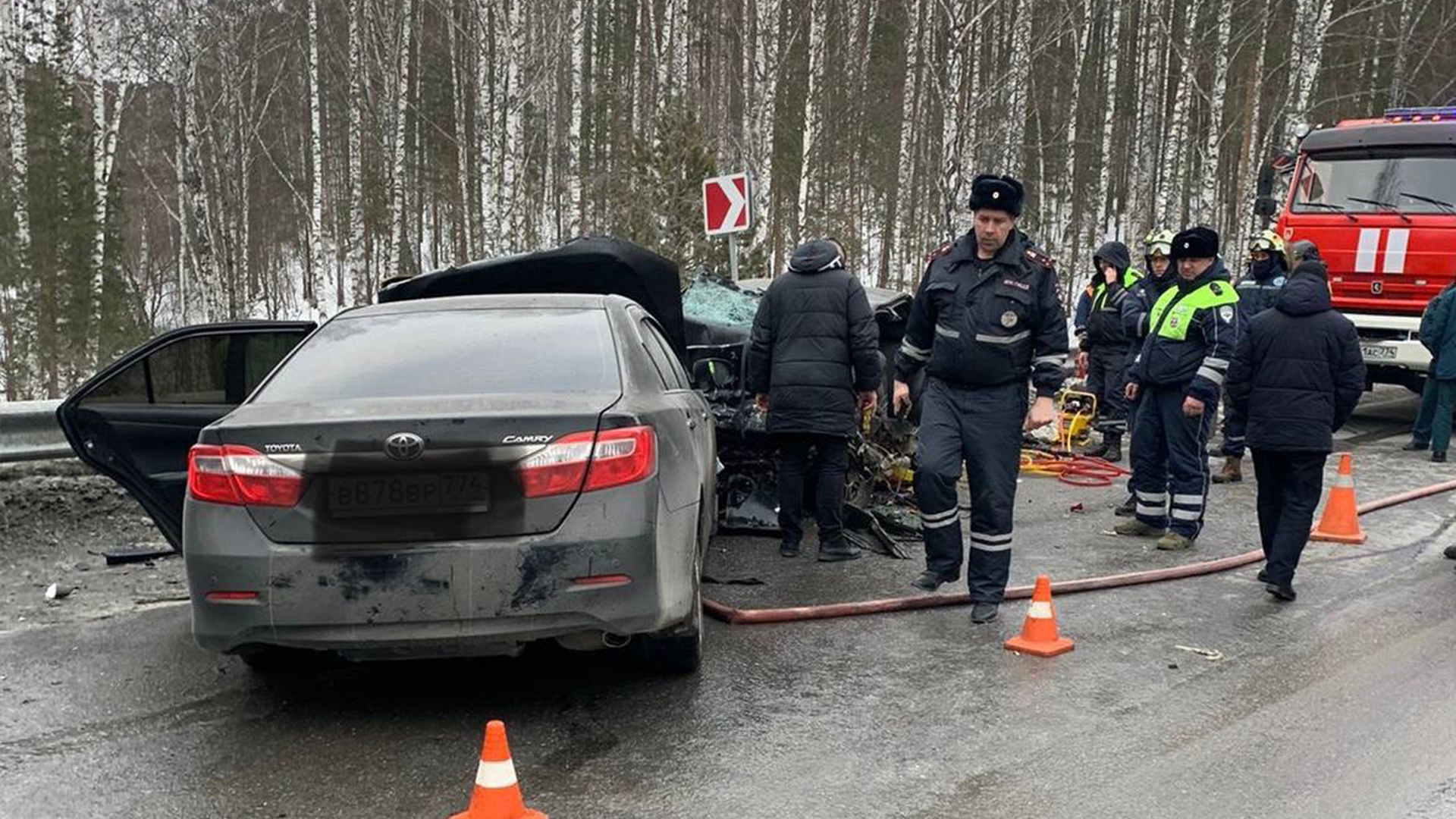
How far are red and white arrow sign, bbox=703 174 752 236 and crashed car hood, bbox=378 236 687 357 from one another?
305 cm

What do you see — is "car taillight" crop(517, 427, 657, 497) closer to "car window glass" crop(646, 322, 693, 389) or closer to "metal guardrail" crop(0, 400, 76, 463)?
"car window glass" crop(646, 322, 693, 389)

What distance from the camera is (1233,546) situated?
6988 mm

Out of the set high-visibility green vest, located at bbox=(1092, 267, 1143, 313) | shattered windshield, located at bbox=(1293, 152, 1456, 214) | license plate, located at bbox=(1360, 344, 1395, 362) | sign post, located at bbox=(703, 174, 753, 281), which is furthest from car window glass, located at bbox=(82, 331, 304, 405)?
shattered windshield, located at bbox=(1293, 152, 1456, 214)

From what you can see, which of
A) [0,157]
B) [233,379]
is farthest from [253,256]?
[233,379]

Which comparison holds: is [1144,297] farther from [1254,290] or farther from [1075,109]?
[1075,109]

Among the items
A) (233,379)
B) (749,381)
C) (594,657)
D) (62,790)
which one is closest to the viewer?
(62,790)

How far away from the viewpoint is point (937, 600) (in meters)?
5.59

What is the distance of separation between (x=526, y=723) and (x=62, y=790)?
1492 millimetres

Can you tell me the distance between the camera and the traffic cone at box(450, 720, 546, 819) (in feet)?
10.00

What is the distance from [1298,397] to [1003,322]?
1699 mm

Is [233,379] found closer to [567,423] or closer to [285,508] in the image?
[285,508]

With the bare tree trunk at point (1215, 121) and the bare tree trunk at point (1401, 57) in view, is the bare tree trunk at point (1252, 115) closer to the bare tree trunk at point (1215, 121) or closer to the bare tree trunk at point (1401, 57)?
the bare tree trunk at point (1401, 57)

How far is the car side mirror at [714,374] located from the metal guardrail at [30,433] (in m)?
3.80

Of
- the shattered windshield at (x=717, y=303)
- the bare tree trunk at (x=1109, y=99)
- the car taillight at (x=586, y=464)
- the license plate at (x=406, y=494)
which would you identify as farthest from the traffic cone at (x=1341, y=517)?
the bare tree trunk at (x=1109, y=99)
